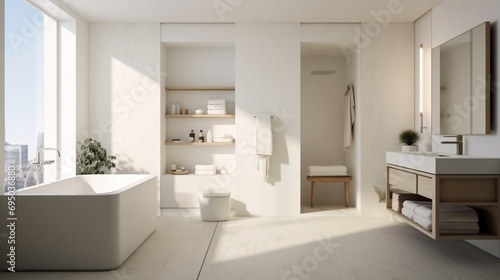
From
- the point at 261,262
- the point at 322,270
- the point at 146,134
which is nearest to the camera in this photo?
the point at 322,270

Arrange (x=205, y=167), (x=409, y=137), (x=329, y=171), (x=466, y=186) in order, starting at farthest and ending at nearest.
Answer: (x=329, y=171)
(x=205, y=167)
(x=409, y=137)
(x=466, y=186)

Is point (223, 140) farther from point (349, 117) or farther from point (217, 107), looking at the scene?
point (349, 117)

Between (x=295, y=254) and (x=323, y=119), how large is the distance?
3017mm

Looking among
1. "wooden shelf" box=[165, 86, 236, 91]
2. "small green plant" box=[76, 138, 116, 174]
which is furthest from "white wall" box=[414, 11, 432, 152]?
"small green plant" box=[76, 138, 116, 174]

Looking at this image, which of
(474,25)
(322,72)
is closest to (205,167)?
(322,72)

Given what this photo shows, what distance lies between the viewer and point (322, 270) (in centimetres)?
322

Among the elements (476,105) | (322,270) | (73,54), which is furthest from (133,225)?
(476,105)

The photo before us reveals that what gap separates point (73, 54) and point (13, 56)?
0.91 meters

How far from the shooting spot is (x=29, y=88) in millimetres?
4539

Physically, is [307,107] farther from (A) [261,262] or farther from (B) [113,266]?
(B) [113,266]

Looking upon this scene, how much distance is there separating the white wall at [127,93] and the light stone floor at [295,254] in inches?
41.5

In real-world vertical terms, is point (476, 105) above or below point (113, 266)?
above

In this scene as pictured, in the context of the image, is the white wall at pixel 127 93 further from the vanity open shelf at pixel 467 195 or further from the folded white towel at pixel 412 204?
the vanity open shelf at pixel 467 195

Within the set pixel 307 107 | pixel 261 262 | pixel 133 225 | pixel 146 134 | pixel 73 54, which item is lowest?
pixel 261 262
